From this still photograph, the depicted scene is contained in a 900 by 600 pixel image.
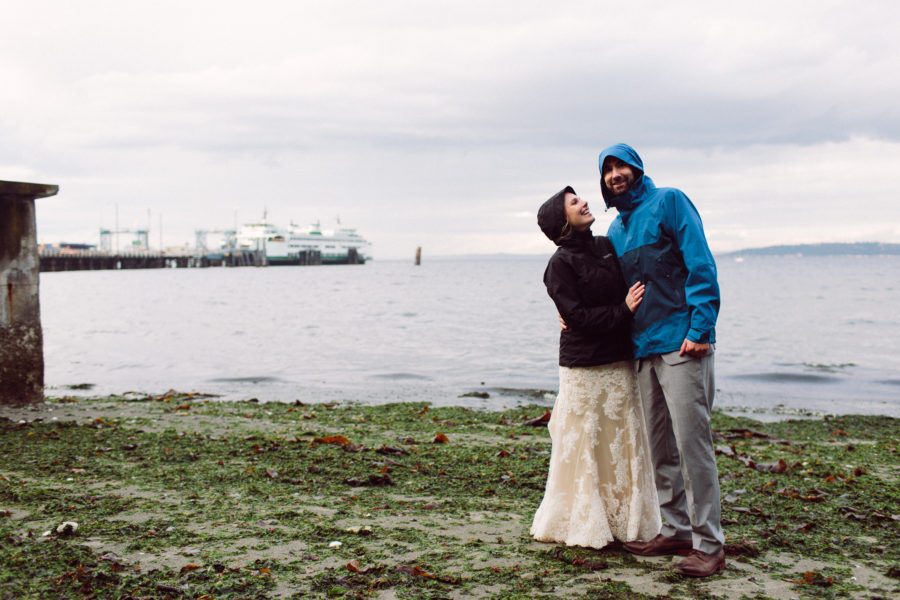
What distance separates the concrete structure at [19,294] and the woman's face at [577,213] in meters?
7.08

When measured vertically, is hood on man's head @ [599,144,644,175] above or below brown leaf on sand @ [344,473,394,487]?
above

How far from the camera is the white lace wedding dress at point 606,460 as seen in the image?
4.11 m

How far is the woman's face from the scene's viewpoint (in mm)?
4016

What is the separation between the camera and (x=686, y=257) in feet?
12.4

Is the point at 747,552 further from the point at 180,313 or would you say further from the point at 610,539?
the point at 180,313

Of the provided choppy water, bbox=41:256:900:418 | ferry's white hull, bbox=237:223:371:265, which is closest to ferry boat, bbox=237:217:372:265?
ferry's white hull, bbox=237:223:371:265

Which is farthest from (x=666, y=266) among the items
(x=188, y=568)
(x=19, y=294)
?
(x=19, y=294)

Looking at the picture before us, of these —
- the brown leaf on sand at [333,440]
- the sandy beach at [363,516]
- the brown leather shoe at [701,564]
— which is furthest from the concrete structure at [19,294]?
the brown leather shoe at [701,564]

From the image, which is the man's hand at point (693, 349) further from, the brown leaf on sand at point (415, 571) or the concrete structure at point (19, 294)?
the concrete structure at point (19, 294)

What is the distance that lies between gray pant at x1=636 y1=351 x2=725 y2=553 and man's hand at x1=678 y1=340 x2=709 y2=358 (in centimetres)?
4

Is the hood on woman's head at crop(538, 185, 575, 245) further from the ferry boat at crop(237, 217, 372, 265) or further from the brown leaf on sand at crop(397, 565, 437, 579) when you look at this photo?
the ferry boat at crop(237, 217, 372, 265)

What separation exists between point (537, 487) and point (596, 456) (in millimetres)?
1822

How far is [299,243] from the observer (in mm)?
142875

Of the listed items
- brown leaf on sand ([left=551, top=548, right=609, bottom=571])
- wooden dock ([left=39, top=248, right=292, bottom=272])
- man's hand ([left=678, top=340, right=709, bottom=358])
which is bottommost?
brown leaf on sand ([left=551, top=548, right=609, bottom=571])
